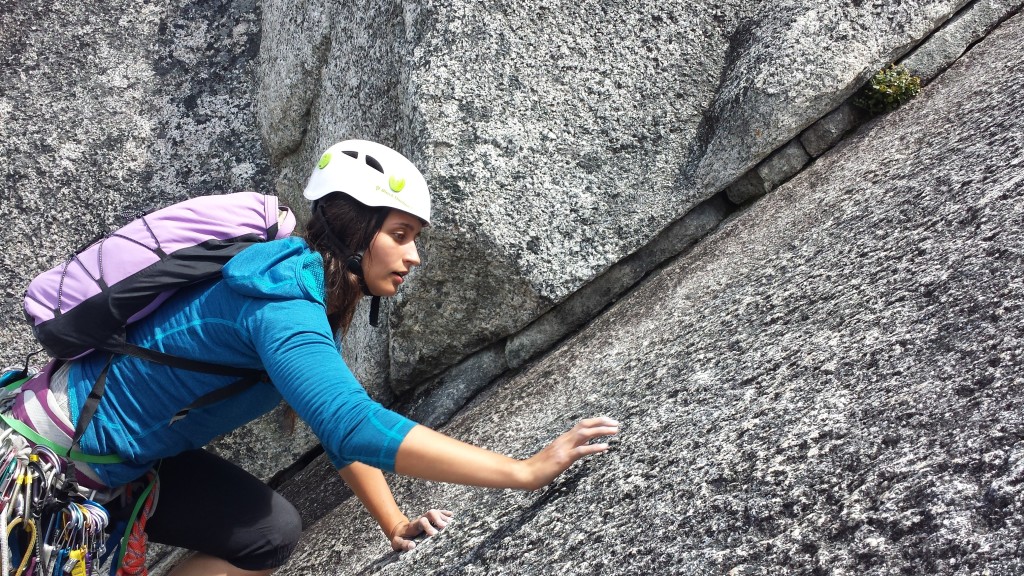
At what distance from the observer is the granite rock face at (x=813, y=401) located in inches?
88.9

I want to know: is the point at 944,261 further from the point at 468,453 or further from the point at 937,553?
the point at 468,453

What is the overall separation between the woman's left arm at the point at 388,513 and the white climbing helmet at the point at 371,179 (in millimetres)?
1294

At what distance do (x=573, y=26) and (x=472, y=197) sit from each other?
144 cm

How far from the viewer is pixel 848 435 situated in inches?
103

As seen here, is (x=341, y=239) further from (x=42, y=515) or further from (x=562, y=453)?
(x=42, y=515)

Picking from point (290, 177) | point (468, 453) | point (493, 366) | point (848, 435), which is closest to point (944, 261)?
point (848, 435)

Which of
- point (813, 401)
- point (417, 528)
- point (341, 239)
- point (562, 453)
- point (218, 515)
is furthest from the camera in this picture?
point (218, 515)

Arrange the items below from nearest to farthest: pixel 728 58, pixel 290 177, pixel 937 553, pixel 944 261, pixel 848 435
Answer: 1. pixel 937 553
2. pixel 848 435
3. pixel 944 261
4. pixel 728 58
5. pixel 290 177

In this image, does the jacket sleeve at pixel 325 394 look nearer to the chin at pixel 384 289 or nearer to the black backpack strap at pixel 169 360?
the black backpack strap at pixel 169 360

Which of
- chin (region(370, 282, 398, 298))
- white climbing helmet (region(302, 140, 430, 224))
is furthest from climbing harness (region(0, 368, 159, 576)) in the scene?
white climbing helmet (region(302, 140, 430, 224))

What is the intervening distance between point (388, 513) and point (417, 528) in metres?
0.21

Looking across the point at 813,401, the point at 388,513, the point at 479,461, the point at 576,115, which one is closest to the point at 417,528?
the point at 388,513

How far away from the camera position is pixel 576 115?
562cm

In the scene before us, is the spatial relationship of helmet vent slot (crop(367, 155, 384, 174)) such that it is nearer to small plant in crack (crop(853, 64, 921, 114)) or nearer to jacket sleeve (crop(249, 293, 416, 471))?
jacket sleeve (crop(249, 293, 416, 471))
